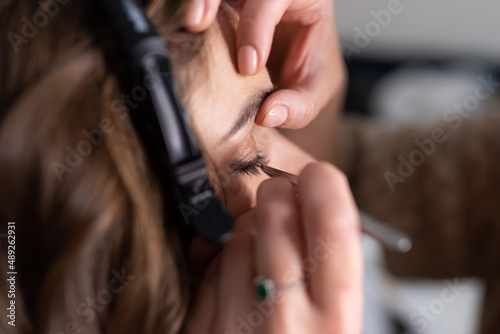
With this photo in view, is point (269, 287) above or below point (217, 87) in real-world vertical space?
below

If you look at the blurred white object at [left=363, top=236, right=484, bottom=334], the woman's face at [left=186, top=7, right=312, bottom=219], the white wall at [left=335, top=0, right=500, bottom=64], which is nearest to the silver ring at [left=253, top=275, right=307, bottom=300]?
the woman's face at [left=186, top=7, right=312, bottom=219]

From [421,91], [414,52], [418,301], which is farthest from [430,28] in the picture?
[418,301]

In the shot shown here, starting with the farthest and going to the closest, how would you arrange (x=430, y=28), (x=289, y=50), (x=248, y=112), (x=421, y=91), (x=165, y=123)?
(x=430, y=28), (x=421, y=91), (x=289, y=50), (x=248, y=112), (x=165, y=123)

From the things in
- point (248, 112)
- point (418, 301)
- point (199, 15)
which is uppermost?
point (199, 15)

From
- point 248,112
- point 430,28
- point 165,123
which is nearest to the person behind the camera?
point 165,123

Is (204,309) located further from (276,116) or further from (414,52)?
(414,52)
